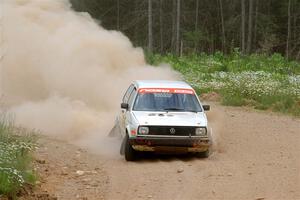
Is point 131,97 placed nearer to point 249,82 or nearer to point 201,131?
point 201,131

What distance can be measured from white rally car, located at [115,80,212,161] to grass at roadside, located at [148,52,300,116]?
830 cm

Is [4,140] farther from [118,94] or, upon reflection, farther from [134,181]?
[118,94]

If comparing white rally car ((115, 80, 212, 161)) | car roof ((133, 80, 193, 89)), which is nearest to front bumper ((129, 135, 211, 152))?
white rally car ((115, 80, 212, 161))

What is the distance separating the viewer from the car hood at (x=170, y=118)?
12.9m

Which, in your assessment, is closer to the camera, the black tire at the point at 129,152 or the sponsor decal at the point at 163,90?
the black tire at the point at 129,152

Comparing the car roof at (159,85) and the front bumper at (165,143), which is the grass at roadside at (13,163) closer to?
the front bumper at (165,143)

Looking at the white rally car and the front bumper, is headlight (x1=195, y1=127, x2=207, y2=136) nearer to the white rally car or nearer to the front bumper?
the white rally car

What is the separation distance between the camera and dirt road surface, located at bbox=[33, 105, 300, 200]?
32.9 ft

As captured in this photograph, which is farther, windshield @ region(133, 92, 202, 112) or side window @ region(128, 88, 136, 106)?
side window @ region(128, 88, 136, 106)

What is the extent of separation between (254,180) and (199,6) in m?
56.9

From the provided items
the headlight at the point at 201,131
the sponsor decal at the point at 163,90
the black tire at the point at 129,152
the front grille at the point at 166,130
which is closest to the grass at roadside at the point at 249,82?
the sponsor decal at the point at 163,90

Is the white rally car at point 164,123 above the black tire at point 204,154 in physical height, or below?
above

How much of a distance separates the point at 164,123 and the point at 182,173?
1600 mm

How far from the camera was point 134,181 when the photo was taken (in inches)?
430
